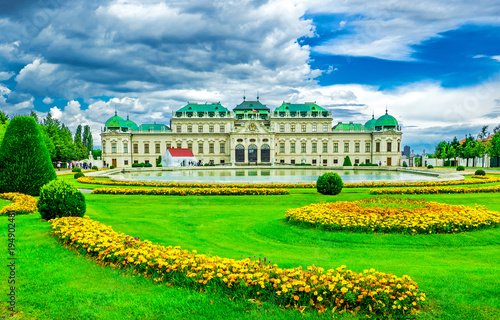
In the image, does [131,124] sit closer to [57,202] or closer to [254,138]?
[254,138]

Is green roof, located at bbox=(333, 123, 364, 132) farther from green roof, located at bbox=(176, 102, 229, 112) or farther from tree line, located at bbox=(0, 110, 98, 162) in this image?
tree line, located at bbox=(0, 110, 98, 162)

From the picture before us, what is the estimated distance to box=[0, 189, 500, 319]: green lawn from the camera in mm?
4828

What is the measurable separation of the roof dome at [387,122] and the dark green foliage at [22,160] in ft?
226

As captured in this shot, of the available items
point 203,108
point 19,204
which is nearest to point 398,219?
point 19,204

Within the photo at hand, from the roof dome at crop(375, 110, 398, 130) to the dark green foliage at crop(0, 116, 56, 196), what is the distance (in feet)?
226

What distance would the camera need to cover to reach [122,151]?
2768 inches

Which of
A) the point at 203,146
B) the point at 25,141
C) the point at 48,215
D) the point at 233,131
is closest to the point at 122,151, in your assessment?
the point at 203,146

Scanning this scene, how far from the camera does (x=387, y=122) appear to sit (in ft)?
239

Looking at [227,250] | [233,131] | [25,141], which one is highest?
[233,131]

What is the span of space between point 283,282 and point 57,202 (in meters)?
8.68

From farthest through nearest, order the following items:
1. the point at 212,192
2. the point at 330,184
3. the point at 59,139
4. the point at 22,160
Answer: the point at 59,139 < the point at 212,192 < the point at 330,184 < the point at 22,160

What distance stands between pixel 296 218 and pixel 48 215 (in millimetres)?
8048

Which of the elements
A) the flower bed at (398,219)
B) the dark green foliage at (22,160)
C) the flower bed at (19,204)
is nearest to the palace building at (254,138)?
the dark green foliage at (22,160)

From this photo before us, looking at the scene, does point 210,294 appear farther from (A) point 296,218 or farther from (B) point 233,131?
(B) point 233,131
